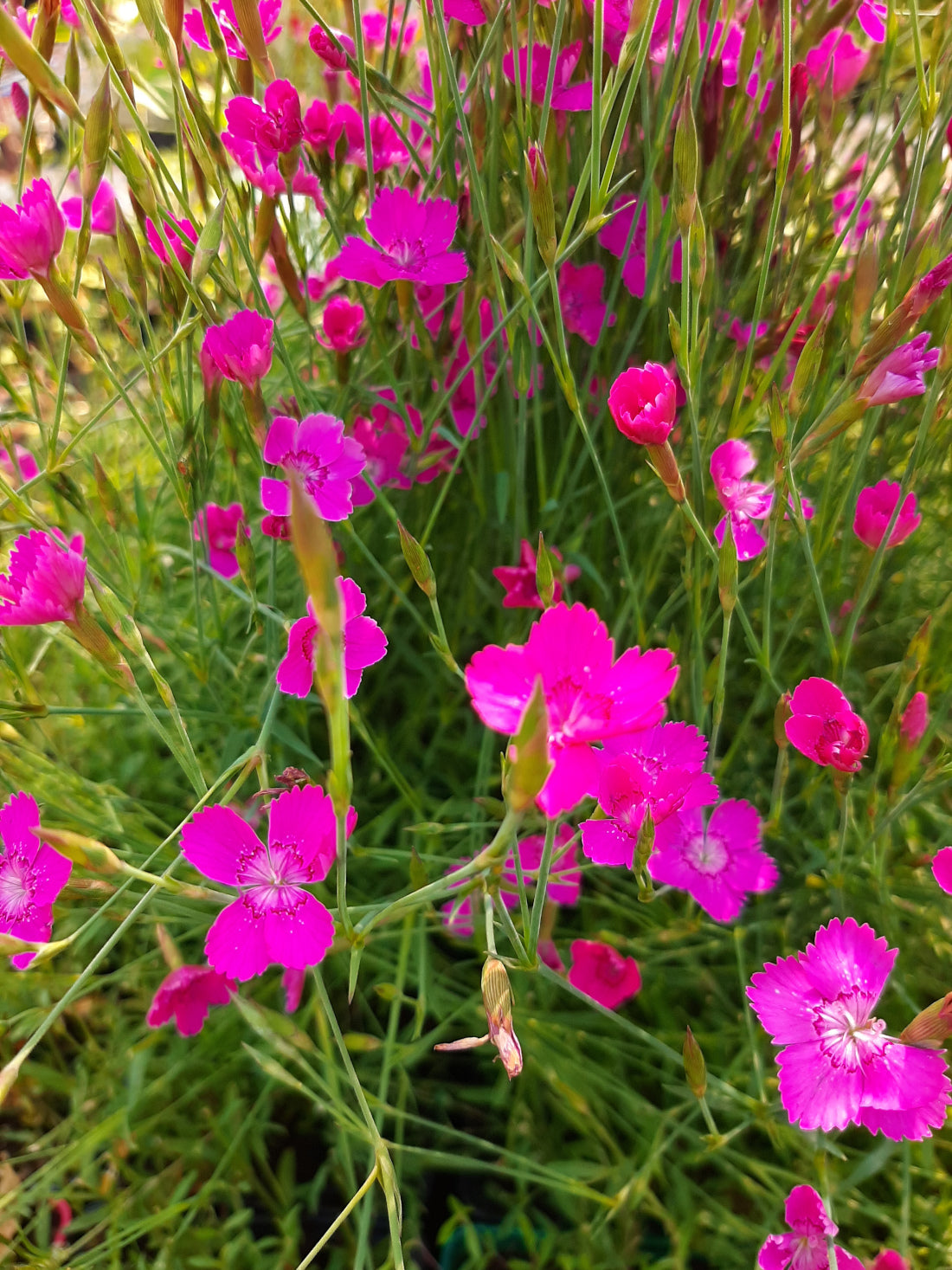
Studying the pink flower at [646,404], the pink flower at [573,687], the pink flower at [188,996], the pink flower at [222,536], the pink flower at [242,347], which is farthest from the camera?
the pink flower at [222,536]

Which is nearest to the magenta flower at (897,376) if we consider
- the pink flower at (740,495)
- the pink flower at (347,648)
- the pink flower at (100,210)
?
the pink flower at (740,495)

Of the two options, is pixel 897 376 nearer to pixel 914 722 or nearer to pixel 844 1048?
pixel 914 722

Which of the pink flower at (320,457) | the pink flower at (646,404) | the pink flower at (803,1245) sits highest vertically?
the pink flower at (646,404)

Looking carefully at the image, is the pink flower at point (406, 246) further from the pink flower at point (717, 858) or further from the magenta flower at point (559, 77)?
Result: the pink flower at point (717, 858)

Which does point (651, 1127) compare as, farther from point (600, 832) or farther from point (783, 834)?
point (600, 832)

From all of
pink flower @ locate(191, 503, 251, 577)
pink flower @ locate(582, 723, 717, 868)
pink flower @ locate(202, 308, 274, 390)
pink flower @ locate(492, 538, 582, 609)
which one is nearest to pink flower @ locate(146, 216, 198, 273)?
pink flower @ locate(202, 308, 274, 390)

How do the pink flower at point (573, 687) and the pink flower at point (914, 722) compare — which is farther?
the pink flower at point (914, 722)

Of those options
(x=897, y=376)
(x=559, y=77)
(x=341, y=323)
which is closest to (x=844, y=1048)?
(x=897, y=376)
